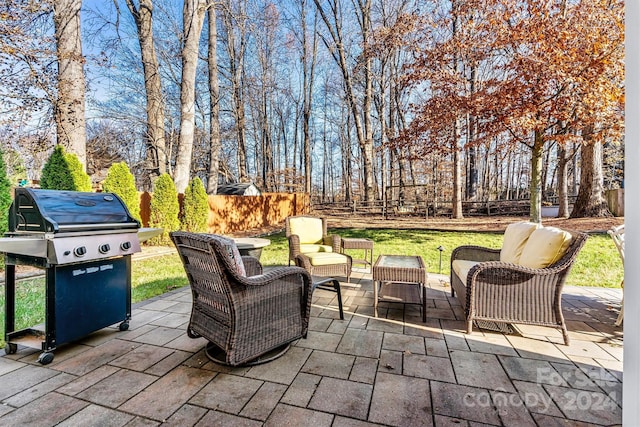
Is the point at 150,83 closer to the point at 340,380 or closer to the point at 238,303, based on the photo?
the point at 238,303

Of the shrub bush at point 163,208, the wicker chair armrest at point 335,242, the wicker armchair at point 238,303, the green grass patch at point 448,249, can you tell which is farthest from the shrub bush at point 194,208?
the wicker armchair at point 238,303

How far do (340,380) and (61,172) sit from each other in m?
6.50

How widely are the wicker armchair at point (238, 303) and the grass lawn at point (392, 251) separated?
1.85m

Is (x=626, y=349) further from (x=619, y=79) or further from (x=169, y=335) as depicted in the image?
(x=619, y=79)

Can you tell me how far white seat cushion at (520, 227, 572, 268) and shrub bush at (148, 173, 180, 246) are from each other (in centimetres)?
753

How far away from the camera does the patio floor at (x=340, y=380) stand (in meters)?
1.67

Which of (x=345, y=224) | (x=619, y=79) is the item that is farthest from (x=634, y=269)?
(x=345, y=224)

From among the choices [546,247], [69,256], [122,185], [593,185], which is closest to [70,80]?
[122,185]

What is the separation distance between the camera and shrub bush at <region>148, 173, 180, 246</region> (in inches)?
305

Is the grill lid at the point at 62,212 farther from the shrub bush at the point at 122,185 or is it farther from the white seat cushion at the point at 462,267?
the shrub bush at the point at 122,185

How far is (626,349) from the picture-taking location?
924 millimetres

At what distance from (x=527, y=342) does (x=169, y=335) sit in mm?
3037

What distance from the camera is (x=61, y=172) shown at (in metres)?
5.78

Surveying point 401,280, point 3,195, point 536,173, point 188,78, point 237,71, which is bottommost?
point 401,280
